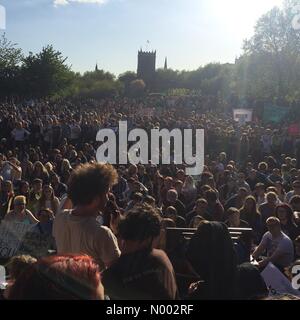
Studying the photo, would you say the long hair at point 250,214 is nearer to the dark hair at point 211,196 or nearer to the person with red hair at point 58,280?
the dark hair at point 211,196

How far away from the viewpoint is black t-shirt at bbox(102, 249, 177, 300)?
8.90 feet

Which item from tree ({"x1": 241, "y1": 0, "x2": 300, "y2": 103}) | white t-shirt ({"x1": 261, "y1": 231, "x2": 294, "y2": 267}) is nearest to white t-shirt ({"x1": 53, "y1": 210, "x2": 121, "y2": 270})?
white t-shirt ({"x1": 261, "y1": 231, "x2": 294, "y2": 267})

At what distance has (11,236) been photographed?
6.79 meters

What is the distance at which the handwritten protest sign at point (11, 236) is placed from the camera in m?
6.57

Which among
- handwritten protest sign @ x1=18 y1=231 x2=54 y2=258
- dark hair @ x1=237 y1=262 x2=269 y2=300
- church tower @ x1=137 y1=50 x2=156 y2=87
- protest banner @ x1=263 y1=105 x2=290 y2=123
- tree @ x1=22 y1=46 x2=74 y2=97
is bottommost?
handwritten protest sign @ x1=18 y1=231 x2=54 y2=258

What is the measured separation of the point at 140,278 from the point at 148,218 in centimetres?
38

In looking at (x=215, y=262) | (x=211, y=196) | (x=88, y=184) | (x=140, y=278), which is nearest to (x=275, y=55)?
(x=211, y=196)

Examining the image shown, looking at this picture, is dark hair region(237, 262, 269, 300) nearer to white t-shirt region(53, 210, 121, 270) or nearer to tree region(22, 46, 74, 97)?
white t-shirt region(53, 210, 121, 270)

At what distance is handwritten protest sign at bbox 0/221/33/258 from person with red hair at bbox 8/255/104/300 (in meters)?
4.76

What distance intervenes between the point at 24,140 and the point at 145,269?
14.5 meters

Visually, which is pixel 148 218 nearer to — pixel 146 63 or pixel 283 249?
pixel 283 249

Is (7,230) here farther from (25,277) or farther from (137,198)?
(25,277)

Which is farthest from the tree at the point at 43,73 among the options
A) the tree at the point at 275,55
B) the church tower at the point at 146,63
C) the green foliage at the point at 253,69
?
the church tower at the point at 146,63

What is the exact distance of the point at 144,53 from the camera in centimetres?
10038
